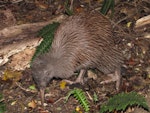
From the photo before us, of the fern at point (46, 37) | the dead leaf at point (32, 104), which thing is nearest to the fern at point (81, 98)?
the dead leaf at point (32, 104)

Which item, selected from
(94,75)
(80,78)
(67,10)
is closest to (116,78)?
(94,75)

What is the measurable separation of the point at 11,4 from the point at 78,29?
8.16 ft

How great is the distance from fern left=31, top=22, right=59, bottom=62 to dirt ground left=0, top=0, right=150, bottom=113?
0.61m

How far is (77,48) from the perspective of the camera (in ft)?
18.1

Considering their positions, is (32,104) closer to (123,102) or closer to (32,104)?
(32,104)

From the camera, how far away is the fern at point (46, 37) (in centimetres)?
585

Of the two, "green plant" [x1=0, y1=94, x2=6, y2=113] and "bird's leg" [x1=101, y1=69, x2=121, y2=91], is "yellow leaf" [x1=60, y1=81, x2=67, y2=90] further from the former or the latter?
"green plant" [x1=0, y1=94, x2=6, y2=113]

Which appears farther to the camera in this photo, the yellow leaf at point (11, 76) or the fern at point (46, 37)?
the yellow leaf at point (11, 76)

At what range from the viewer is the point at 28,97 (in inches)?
235

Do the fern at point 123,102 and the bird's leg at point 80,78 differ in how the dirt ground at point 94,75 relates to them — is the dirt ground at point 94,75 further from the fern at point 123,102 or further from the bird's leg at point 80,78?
the fern at point 123,102

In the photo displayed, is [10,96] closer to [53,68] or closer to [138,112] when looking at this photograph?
[53,68]

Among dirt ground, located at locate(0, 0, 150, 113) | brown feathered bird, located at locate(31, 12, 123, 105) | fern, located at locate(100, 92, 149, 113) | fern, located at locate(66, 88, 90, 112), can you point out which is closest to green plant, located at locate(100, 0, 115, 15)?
dirt ground, located at locate(0, 0, 150, 113)

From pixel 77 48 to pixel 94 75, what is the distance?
927 mm

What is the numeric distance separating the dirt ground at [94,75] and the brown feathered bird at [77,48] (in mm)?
364
